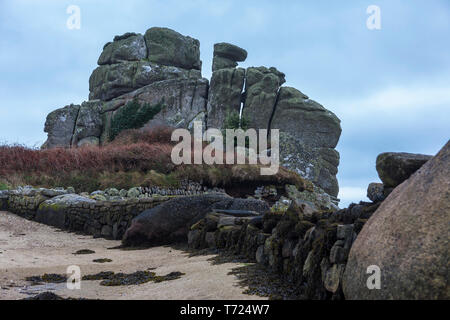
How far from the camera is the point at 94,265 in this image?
7.29 metres

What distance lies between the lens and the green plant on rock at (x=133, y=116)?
104 ft

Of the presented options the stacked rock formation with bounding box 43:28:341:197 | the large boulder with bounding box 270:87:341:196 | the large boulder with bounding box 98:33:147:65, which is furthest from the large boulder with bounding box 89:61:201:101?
the large boulder with bounding box 270:87:341:196

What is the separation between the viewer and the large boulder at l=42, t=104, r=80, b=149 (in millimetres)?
35562

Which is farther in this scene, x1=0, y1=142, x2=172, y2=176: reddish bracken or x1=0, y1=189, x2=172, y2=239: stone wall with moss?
x1=0, y1=142, x2=172, y2=176: reddish bracken

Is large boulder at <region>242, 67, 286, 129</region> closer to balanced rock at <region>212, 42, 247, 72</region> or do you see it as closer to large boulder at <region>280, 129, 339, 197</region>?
balanced rock at <region>212, 42, 247, 72</region>

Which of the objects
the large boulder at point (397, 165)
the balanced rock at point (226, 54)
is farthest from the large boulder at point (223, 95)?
the large boulder at point (397, 165)

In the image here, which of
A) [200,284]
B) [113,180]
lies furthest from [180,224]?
[113,180]

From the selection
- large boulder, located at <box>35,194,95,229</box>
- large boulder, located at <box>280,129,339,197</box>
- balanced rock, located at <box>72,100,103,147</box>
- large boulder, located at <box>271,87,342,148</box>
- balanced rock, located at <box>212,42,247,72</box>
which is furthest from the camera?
balanced rock, located at <box>212,42,247,72</box>

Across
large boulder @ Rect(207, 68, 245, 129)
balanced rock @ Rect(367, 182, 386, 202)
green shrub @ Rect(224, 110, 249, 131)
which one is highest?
large boulder @ Rect(207, 68, 245, 129)

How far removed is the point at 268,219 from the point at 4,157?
16.3 metres

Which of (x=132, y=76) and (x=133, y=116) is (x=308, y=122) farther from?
(x=132, y=76)

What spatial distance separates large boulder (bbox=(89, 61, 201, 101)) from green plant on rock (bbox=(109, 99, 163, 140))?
16.1 ft

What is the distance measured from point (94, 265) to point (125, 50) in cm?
3684

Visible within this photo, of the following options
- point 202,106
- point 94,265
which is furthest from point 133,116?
point 94,265
